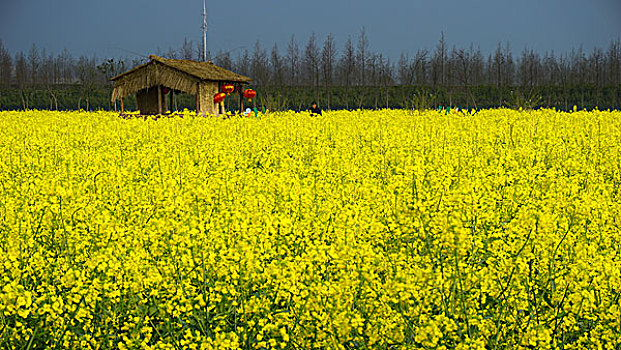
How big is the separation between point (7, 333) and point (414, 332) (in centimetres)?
268

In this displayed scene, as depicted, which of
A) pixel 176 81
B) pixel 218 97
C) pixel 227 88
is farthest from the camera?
pixel 227 88

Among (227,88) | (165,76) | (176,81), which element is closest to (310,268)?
(176,81)

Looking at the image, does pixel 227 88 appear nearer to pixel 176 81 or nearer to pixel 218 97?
pixel 218 97

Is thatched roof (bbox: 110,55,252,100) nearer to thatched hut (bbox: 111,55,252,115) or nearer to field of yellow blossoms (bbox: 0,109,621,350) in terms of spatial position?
thatched hut (bbox: 111,55,252,115)

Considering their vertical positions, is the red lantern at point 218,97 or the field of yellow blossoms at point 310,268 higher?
the red lantern at point 218,97

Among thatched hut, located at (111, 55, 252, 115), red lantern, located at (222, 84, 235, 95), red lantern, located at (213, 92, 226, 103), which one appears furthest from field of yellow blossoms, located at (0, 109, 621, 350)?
red lantern, located at (222, 84, 235, 95)

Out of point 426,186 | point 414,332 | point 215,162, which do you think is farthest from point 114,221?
point 215,162

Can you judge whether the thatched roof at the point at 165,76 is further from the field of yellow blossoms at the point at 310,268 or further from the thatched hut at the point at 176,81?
the field of yellow blossoms at the point at 310,268

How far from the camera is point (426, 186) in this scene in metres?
7.37

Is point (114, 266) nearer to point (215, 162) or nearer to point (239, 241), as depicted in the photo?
point (239, 241)

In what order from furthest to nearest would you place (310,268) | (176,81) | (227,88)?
(227,88)
(176,81)
(310,268)

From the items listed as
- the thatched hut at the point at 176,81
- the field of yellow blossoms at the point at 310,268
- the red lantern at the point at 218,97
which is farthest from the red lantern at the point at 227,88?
the field of yellow blossoms at the point at 310,268

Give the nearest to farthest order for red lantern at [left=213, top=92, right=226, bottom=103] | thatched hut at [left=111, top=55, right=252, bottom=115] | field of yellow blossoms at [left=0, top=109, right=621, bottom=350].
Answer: field of yellow blossoms at [left=0, top=109, right=621, bottom=350]
thatched hut at [left=111, top=55, right=252, bottom=115]
red lantern at [left=213, top=92, right=226, bottom=103]

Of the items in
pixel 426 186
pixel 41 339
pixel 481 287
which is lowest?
pixel 41 339
